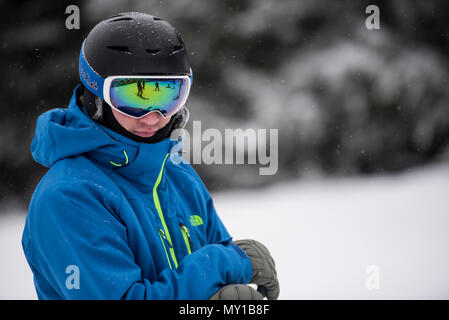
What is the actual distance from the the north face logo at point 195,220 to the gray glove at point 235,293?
326 millimetres

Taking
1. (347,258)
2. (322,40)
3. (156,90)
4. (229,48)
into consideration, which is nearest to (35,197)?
(156,90)

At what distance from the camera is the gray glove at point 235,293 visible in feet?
4.96

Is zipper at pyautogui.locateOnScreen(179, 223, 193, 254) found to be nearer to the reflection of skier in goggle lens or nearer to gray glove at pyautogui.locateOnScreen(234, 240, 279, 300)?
gray glove at pyautogui.locateOnScreen(234, 240, 279, 300)

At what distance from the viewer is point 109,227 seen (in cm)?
142

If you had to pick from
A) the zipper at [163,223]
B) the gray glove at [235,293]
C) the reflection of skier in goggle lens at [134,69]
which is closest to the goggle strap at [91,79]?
the reflection of skier in goggle lens at [134,69]

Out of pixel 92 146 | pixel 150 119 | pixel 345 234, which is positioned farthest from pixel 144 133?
pixel 345 234

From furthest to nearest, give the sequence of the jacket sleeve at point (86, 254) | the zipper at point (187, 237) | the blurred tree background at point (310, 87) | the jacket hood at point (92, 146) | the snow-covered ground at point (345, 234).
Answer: the blurred tree background at point (310, 87) → the snow-covered ground at point (345, 234) → the zipper at point (187, 237) → the jacket hood at point (92, 146) → the jacket sleeve at point (86, 254)

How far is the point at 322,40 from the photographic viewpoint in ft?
23.8

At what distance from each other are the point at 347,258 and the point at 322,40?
3384mm

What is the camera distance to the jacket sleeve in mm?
1359

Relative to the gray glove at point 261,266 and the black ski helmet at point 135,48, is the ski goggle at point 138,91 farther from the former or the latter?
the gray glove at point 261,266

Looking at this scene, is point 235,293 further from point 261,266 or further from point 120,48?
point 120,48

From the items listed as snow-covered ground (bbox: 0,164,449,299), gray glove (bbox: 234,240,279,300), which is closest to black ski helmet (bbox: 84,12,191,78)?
gray glove (bbox: 234,240,279,300)

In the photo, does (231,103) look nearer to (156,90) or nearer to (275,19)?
(275,19)
